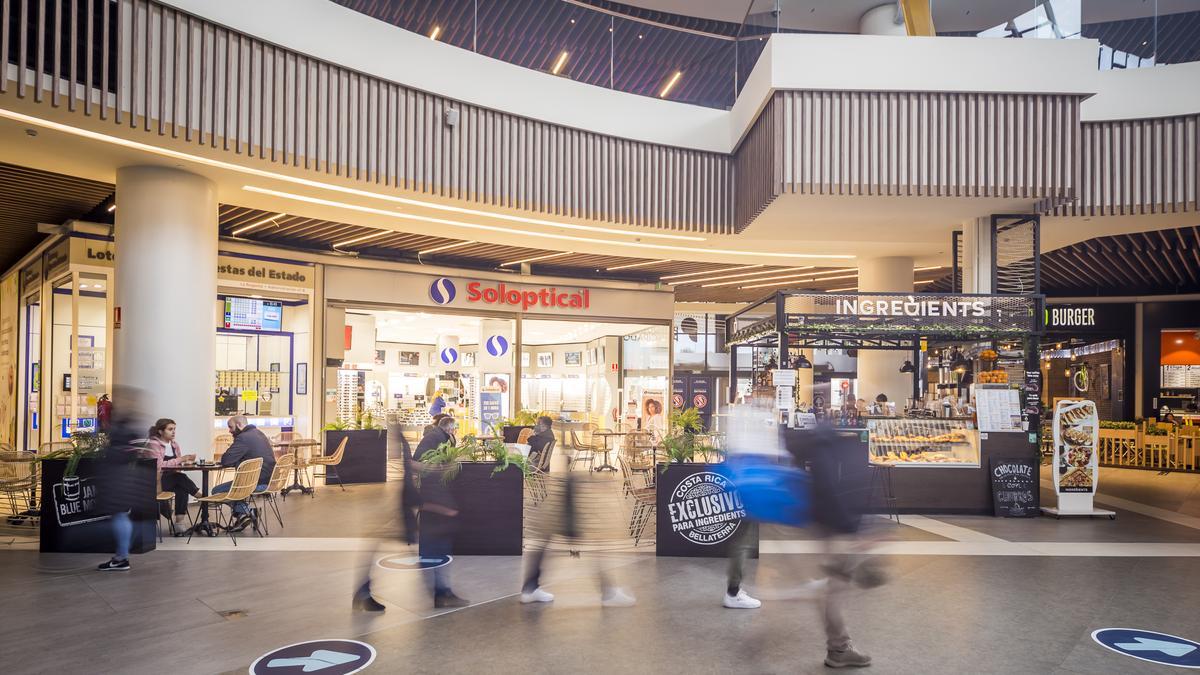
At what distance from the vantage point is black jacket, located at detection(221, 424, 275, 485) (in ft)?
27.3

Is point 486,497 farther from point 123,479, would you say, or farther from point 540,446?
point 540,446

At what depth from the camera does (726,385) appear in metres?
24.6

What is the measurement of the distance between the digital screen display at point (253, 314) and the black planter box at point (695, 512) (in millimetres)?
10308

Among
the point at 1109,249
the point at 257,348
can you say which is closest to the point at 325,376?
the point at 257,348

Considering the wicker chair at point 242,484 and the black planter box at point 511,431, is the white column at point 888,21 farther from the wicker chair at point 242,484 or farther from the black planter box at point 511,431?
the wicker chair at point 242,484

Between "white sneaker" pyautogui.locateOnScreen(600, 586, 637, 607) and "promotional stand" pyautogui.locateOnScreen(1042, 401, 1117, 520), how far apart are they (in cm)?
702

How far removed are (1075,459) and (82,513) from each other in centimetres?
1160

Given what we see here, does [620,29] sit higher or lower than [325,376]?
higher

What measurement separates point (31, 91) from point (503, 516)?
581 cm

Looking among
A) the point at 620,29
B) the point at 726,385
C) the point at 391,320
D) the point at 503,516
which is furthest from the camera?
the point at 726,385

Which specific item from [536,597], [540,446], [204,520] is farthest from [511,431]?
[536,597]

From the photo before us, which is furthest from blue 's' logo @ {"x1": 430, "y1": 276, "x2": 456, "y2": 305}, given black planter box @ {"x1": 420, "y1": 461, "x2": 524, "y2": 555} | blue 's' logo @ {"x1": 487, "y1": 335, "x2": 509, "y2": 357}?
black planter box @ {"x1": 420, "y1": 461, "x2": 524, "y2": 555}

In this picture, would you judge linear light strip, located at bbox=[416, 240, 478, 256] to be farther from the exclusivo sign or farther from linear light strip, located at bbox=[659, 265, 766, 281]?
linear light strip, located at bbox=[659, 265, 766, 281]

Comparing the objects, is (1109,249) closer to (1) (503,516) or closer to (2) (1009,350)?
(2) (1009,350)
